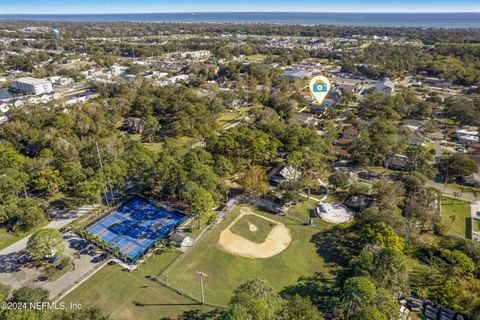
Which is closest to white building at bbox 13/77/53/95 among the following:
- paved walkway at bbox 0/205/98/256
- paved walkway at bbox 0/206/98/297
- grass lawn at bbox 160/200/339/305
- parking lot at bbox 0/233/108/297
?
paved walkway at bbox 0/205/98/256

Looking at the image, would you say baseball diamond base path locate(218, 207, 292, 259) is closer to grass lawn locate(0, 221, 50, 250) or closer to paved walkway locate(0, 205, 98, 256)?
paved walkway locate(0, 205, 98, 256)

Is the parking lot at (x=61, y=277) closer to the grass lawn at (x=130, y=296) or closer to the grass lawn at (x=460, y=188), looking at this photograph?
the grass lawn at (x=130, y=296)

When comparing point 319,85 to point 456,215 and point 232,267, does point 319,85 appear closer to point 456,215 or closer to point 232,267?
point 456,215

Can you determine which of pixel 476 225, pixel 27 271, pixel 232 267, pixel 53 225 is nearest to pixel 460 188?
pixel 476 225

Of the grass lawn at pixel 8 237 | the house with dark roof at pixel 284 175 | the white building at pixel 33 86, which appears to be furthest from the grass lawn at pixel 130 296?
the white building at pixel 33 86

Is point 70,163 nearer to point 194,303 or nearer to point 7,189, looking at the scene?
point 7,189
